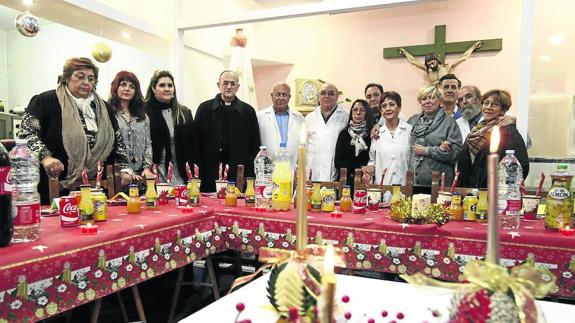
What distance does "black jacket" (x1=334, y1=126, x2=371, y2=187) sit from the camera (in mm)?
3324

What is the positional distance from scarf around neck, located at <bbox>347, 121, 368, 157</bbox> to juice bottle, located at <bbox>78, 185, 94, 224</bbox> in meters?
2.09

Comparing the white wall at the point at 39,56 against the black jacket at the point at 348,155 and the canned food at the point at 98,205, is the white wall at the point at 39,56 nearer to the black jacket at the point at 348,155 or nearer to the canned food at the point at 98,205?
the canned food at the point at 98,205

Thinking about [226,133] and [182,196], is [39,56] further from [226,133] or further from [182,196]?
[182,196]

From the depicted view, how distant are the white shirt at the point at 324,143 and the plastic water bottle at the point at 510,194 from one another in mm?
1546

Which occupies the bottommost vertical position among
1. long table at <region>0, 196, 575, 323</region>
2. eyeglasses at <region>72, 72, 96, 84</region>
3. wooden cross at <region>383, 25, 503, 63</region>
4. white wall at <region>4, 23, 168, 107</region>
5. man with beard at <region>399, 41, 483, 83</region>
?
long table at <region>0, 196, 575, 323</region>

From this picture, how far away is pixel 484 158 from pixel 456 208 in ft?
2.20

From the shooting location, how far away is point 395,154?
3076 mm

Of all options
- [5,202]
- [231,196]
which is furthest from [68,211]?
[231,196]

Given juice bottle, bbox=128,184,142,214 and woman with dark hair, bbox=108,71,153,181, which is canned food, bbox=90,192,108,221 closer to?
juice bottle, bbox=128,184,142,214

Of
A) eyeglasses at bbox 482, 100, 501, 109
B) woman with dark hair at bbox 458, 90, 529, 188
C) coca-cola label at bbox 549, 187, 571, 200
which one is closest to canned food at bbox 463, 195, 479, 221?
coca-cola label at bbox 549, 187, 571, 200

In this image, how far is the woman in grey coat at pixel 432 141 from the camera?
288 centimetres

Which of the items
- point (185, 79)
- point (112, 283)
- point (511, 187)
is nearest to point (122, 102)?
point (185, 79)

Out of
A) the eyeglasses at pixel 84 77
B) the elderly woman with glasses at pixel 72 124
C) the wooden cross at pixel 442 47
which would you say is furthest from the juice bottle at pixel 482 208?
the wooden cross at pixel 442 47

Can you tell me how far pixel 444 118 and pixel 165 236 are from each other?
207 centimetres
